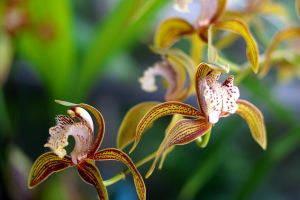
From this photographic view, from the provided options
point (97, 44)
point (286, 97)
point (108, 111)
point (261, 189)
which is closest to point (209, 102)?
point (97, 44)

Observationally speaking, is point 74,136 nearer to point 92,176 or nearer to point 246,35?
point 92,176

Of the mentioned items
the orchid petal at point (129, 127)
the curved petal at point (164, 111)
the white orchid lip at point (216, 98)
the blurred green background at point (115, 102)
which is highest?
the white orchid lip at point (216, 98)

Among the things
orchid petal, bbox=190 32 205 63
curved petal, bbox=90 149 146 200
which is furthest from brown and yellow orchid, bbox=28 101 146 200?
orchid petal, bbox=190 32 205 63

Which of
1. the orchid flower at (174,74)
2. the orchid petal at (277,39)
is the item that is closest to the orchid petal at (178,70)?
the orchid flower at (174,74)

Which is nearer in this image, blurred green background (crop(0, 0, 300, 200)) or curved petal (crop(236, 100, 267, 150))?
curved petal (crop(236, 100, 267, 150))

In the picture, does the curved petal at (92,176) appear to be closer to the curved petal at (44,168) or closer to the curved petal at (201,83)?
the curved petal at (44,168)

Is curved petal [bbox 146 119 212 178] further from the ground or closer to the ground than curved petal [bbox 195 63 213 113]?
closer to the ground

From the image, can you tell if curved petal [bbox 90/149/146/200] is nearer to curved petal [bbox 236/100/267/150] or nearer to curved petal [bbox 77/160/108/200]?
curved petal [bbox 77/160/108/200]
